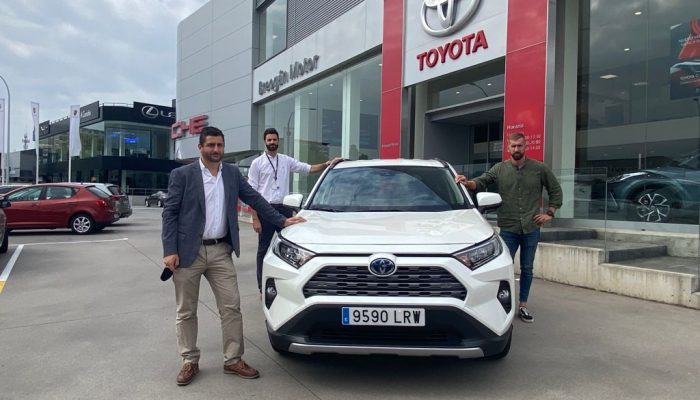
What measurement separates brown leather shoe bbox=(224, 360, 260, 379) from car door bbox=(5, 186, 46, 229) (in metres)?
12.1

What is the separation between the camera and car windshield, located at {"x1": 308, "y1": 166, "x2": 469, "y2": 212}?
4164mm

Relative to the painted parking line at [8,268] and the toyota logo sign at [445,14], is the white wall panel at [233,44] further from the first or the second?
the painted parking line at [8,268]

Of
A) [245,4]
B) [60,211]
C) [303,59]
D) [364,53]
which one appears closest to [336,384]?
[60,211]

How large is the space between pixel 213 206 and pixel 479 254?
1.85 meters

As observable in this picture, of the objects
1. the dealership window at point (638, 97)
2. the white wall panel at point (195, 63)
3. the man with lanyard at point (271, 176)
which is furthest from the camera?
the white wall panel at point (195, 63)

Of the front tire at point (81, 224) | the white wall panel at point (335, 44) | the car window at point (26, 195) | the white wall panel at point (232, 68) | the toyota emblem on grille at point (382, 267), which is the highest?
the white wall panel at point (232, 68)

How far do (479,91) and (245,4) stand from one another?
16894 millimetres

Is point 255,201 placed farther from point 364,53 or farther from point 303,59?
point 303,59

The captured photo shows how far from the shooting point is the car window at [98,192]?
13.7m

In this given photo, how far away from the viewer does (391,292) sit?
118 inches

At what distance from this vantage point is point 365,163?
4.95m

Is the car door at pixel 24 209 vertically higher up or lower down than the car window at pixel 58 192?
lower down

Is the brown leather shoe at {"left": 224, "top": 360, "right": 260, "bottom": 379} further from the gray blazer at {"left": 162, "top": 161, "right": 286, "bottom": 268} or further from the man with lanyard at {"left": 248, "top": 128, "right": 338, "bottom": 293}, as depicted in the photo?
the man with lanyard at {"left": 248, "top": 128, "right": 338, "bottom": 293}

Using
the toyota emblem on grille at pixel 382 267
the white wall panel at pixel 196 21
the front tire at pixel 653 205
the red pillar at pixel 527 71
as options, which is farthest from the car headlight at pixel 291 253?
the white wall panel at pixel 196 21
